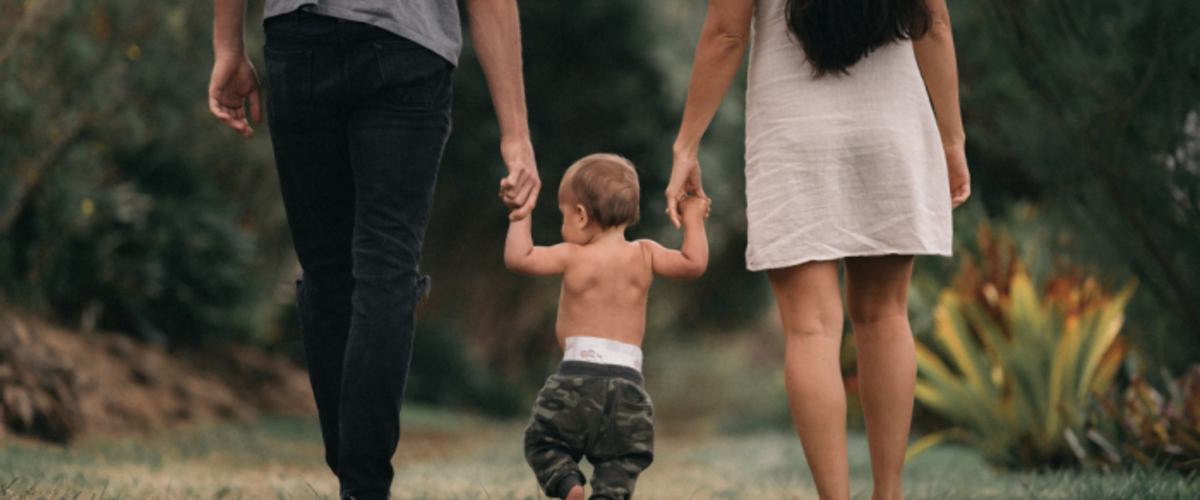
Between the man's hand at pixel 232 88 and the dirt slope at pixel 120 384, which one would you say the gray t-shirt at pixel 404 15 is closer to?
the man's hand at pixel 232 88

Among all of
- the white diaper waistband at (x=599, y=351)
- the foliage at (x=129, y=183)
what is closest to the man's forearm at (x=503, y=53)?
the white diaper waistband at (x=599, y=351)

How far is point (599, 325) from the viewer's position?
2.41 meters

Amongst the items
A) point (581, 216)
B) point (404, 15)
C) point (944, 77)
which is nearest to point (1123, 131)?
point (944, 77)

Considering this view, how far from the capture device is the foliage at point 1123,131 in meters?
4.09

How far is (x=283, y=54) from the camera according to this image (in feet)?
6.91

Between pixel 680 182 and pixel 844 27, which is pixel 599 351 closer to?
pixel 680 182

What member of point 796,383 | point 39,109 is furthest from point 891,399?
point 39,109

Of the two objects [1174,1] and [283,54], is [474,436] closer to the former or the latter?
[1174,1]

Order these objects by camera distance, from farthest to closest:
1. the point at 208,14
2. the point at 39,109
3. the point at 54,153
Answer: the point at 208,14, the point at 54,153, the point at 39,109

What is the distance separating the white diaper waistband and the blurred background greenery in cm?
241

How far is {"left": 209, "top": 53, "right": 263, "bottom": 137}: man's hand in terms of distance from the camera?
2326 millimetres

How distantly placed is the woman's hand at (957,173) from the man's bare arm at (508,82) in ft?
3.66

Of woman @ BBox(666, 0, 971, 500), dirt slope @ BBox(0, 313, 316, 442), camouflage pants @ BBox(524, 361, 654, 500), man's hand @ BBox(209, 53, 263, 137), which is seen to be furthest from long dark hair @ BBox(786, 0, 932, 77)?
dirt slope @ BBox(0, 313, 316, 442)

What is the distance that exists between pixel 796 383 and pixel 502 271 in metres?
9.92
